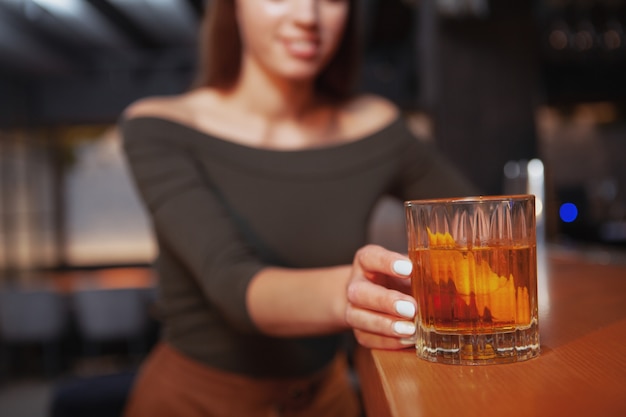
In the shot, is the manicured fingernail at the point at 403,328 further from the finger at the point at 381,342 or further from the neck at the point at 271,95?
the neck at the point at 271,95

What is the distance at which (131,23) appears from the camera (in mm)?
7883

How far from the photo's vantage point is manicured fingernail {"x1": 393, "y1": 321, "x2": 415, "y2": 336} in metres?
0.62

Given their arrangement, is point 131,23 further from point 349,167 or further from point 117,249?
point 349,167

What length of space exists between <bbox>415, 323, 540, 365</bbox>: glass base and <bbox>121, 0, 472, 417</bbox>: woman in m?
0.43

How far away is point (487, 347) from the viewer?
58 cm

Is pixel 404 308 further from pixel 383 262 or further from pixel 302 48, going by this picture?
pixel 302 48

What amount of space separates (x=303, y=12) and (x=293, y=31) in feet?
0.11

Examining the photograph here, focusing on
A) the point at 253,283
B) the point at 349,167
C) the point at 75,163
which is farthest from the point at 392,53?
the point at 253,283

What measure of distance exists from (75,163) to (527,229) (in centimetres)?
967

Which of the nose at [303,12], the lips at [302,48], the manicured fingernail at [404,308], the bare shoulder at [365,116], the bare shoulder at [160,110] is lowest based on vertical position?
the manicured fingernail at [404,308]

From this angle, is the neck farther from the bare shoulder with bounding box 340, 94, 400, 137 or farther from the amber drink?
the amber drink

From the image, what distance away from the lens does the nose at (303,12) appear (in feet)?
3.75

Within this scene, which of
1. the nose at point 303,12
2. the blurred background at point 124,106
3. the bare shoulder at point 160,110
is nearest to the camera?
the nose at point 303,12

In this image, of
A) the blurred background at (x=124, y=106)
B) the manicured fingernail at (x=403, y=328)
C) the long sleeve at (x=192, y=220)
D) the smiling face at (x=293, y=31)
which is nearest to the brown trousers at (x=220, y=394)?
the long sleeve at (x=192, y=220)
